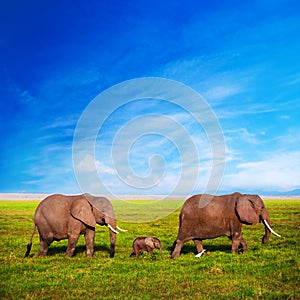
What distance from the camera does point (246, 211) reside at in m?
13.8

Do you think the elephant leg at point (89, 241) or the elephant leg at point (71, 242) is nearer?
the elephant leg at point (71, 242)

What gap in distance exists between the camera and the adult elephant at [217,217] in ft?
45.4

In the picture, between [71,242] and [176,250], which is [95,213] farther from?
[176,250]

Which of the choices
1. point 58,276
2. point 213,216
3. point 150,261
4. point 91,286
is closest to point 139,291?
point 91,286

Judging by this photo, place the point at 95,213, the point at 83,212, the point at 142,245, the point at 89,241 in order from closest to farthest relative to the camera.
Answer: the point at 83,212
the point at 142,245
the point at 89,241
the point at 95,213

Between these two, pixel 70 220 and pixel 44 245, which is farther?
pixel 44 245

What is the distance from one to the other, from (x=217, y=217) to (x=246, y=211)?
114 centimetres

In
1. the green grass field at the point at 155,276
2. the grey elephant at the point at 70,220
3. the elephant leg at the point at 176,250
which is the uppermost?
the grey elephant at the point at 70,220

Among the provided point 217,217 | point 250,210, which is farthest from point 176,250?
point 250,210

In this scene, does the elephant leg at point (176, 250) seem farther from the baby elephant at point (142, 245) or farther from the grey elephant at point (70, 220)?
the grey elephant at point (70, 220)

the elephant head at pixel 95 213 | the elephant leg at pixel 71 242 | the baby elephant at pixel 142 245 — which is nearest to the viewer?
the elephant leg at pixel 71 242

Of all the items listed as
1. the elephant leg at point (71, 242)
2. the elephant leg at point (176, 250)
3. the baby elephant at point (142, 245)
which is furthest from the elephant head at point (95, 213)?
the elephant leg at point (176, 250)

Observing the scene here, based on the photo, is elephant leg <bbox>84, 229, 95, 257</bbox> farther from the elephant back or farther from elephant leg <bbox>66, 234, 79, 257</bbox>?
the elephant back

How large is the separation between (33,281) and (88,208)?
15.7 feet
